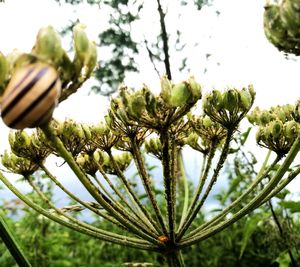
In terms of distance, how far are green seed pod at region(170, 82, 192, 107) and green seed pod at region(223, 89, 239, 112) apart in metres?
0.35

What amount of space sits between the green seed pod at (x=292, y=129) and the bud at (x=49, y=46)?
1.64 m

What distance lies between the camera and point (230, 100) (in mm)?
2682

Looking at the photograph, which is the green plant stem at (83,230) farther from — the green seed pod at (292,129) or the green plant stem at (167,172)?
the green seed pod at (292,129)

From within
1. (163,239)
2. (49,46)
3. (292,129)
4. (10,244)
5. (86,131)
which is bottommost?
(163,239)

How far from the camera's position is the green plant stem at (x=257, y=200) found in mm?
2161

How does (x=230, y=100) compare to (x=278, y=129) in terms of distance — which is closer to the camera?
(x=230, y=100)

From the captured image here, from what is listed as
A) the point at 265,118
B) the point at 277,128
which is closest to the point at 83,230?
the point at 277,128

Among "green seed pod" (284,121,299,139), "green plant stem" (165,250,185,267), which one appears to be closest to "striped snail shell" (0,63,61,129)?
"green plant stem" (165,250,185,267)

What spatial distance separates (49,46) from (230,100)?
128 cm

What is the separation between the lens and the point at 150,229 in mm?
2949

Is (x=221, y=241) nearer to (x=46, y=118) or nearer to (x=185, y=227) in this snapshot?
(x=185, y=227)

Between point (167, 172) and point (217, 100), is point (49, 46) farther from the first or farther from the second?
point (217, 100)

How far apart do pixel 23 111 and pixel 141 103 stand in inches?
37.1

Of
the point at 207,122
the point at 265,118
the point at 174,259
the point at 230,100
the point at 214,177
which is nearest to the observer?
the point at 230,100
